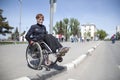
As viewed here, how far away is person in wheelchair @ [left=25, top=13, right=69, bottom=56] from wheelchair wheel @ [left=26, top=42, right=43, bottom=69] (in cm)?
20

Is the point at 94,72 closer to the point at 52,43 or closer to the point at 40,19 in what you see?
the point at 52,43

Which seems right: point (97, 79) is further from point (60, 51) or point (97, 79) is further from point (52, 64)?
point (52, 64)

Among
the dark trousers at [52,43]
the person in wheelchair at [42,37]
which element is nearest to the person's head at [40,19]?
the person in wheelchair at [42,37]

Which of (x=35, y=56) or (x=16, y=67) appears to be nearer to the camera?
(x=35, y=56)

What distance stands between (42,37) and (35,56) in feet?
2.09

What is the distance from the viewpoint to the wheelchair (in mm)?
6242

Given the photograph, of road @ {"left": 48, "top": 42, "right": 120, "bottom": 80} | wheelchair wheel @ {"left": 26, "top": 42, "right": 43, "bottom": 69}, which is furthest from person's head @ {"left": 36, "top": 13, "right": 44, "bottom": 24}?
road @ {"left": 48, "top": 42, "right": 120, "bottom": 80}

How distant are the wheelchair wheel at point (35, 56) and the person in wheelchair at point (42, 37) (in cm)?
20

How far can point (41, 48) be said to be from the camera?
21.3ft

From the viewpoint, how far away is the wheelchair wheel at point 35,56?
20.4 feet

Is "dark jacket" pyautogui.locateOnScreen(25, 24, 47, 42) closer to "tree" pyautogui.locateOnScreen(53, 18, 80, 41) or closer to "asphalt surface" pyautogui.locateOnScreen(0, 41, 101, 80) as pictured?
"asphalt surface" pyautogui.locateOnScreen(0, 41, 101, 80)

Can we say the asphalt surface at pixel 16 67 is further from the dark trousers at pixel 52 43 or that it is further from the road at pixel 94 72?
the dark trousers at pixel 52 43

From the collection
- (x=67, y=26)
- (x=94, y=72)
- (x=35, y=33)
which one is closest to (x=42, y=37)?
(x=35, y=33)

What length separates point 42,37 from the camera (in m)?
6.34
